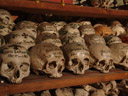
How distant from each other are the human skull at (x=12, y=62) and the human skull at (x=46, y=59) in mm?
76

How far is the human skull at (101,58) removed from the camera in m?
0.97

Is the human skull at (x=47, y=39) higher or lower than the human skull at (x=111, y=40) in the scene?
higher

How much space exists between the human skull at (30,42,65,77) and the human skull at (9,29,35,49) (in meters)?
0.05

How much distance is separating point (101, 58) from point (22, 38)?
42 centimetres

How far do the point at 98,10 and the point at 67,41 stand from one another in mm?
274

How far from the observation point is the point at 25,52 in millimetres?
760

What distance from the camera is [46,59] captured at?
2.65ft

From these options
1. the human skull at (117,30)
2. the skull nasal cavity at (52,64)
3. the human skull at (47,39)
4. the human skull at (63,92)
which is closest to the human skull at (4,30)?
the human skull at (47,39)

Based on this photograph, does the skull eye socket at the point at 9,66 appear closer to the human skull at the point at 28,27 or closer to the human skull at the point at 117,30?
the human skull at the point at 28,27

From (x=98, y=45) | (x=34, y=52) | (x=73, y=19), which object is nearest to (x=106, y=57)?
(x=98, y=45)

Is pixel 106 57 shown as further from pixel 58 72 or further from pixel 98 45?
pixel 58 72

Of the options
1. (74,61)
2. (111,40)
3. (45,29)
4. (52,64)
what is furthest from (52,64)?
(111,40)

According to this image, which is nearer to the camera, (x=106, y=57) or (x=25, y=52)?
(x=25, y=52)

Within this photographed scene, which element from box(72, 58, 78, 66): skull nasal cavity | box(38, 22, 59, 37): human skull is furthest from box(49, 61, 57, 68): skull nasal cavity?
box(38, 22, 59, 37): human skull
